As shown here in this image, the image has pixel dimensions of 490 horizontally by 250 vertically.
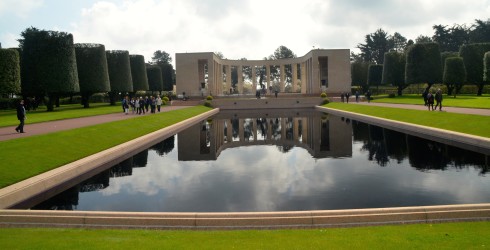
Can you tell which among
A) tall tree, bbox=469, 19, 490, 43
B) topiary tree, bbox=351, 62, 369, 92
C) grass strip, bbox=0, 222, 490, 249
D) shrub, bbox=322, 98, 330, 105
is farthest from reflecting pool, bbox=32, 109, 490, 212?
tall tree, bbox=469, 19, 490, 43

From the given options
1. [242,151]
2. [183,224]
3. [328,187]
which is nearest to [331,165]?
[328,187]

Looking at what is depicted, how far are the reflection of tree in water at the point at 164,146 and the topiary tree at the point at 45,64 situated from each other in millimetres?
21571

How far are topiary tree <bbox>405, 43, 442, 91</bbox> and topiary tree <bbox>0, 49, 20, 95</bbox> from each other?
44934 mm

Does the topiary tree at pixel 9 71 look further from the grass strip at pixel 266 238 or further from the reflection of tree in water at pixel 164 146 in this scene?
the grass strip at pixel 266 238

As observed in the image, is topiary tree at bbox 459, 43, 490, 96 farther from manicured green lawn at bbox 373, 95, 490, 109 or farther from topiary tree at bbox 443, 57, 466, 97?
manicured green lawn at bbox 373, 95, 490, 109

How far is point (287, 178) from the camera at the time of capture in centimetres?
1264

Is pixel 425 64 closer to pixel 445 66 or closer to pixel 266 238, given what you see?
pixel 445 66

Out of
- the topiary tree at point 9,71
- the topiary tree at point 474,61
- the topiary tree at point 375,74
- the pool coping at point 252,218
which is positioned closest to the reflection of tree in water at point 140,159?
the pool coping at point 252,218

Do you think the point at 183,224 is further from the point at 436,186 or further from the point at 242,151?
the point at 242,151

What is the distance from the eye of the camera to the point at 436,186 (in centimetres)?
1098

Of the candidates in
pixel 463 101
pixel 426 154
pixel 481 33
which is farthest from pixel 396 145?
pixel 481 33

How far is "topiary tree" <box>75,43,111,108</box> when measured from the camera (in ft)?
151

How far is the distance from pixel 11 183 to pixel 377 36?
102 m

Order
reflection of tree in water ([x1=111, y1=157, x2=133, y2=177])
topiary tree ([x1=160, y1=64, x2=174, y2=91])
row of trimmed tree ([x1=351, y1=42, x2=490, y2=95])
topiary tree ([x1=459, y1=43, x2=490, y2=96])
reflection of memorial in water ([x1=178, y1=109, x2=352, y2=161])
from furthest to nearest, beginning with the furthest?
topiary tree ([x1=160, y1=64, x2=174, y2=91])
topiary tree ([x1=459, y1=43, x2=490, y2=96])
row of trimmed tree ([x1=351, y1=42, x2=490, y2=95])
reflection of memorial in water ([x1=178, y1=109, x2=352, y2=161])
reflection of tree in water ([x1=111, y1=157, x2=133, y2=177])
